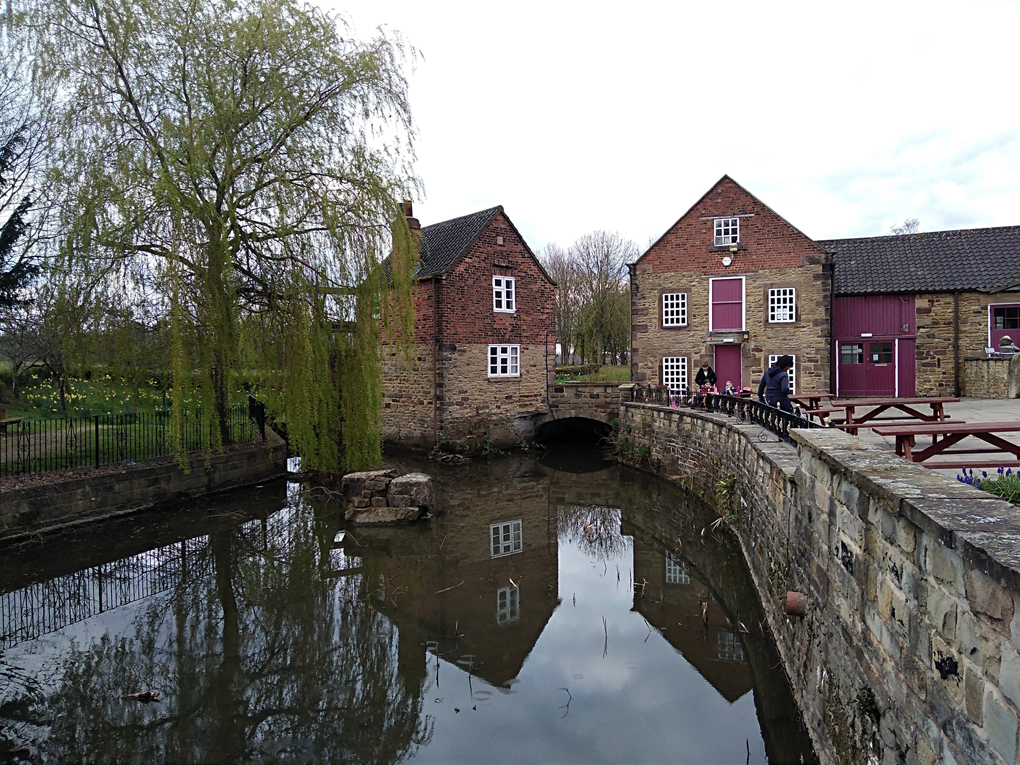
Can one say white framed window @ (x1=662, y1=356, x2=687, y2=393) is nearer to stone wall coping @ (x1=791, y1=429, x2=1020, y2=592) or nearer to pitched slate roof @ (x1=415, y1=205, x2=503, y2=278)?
pitched slate roof @ (x1=415, y1=205, x2=503, y2=278)

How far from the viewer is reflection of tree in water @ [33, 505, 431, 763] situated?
18.4 feet

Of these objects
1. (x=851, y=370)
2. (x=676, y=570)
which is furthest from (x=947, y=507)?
(x=851, y=370)

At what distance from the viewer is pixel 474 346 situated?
2084 centimetres

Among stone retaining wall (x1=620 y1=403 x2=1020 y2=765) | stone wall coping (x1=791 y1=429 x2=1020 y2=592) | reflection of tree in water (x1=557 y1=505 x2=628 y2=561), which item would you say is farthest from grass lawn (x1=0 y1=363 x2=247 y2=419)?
stone wall coping (x1=791 y1=429 x2=1020 y2=592)

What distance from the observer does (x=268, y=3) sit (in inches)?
492

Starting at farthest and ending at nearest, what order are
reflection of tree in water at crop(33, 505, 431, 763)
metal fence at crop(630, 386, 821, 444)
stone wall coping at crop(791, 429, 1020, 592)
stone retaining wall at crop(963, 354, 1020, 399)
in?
1. stone retaining wall at crop(963, 354, 1020, 399)
2. metal fence at crop(630, 386, 821, 444)
3. reflection of tree in water at crop(33, 505, 431, 763)
4. stone wall coping at crop(791, 429, 1020, 592)

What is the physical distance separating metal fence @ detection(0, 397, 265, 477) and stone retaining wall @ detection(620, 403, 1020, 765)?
11.4 meters

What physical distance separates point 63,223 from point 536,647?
10.8 meters

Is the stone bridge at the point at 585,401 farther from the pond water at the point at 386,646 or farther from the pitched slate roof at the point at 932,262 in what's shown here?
the pond water at the point at 386,646

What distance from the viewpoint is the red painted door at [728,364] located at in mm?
21438

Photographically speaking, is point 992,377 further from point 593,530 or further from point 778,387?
point 593,530

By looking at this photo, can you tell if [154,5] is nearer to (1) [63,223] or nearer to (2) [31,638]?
(1) [63,223]

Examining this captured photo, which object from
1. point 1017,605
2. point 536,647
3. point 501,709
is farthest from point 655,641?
point 1017,605

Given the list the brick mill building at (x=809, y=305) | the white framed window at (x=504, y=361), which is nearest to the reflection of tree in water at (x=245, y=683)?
the white framed window at (x=504, y=361)
